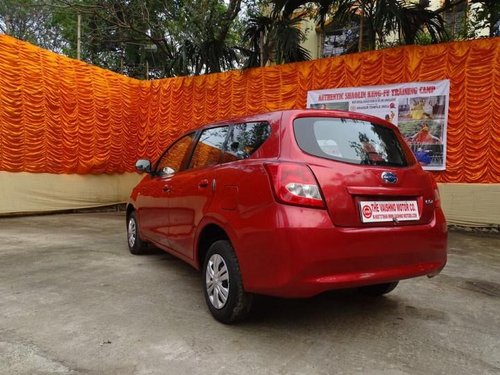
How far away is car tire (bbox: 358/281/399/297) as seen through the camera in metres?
4.18

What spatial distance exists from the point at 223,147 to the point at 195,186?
0.42 meters

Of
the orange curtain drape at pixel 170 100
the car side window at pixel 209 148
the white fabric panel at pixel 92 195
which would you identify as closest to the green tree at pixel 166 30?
the orange curtain drape at pixel 170 100

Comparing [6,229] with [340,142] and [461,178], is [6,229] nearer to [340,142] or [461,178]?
[340,142]

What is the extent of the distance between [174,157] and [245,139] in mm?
1525

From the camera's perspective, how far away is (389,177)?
3.25 m

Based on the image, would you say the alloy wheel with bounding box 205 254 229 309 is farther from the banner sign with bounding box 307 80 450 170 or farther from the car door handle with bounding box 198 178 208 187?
the banner sign with bounding box 307 80 450 170

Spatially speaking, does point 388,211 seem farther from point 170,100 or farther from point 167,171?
point 170,100

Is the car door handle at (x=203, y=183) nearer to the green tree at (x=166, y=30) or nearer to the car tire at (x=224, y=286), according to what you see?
the car tire at (x=224, y=286)

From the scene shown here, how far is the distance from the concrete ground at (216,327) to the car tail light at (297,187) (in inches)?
39.7

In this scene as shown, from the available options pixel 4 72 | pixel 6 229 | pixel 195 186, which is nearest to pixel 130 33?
pixel 4 72

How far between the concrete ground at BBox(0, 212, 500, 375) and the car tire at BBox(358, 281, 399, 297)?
97mm

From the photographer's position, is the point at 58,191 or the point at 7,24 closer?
the point at 58,191

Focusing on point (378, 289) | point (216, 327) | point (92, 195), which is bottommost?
point (216, 327)

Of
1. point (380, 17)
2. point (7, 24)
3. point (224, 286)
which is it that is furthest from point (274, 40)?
point (7, 24)
